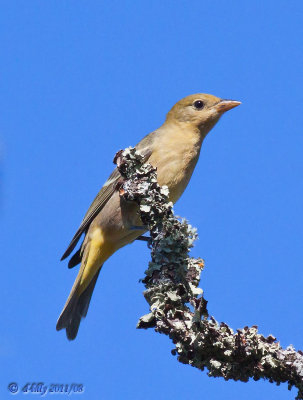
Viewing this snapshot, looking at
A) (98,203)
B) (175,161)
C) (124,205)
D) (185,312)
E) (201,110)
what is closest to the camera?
(185,312)

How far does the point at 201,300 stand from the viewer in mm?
4031

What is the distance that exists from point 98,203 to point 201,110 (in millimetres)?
1774

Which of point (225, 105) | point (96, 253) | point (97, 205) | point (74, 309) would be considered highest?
point (225, 105)

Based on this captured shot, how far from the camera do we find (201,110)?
7.96 metres

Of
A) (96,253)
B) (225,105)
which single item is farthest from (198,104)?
(96,253)

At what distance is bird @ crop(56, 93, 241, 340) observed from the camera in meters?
7.01

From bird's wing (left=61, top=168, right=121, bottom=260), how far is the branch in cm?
231

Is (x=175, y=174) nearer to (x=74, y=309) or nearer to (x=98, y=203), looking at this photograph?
(x=98, y=203)

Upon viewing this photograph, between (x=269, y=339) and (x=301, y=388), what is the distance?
0.44m

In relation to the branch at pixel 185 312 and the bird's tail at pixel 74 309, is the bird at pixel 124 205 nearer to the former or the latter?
the bird's tail at pixel 74 309

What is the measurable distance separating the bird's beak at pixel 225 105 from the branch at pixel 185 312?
3022mm

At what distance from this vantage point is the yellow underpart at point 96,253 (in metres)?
7.16

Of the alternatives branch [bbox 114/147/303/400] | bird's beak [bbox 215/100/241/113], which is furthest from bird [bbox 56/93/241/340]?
branch [bbox 114/147/303/400]

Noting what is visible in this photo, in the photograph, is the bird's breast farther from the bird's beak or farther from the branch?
the branch
